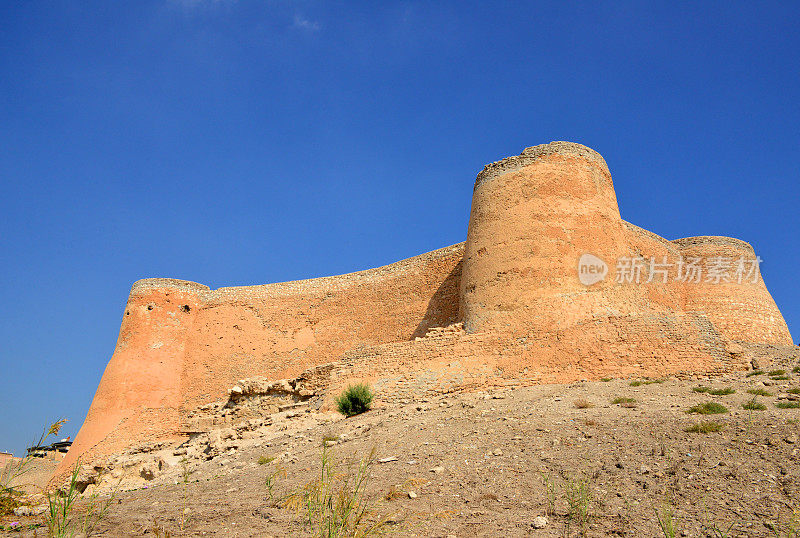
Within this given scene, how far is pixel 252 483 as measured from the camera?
611cm

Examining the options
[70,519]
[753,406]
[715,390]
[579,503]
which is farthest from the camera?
[715,390]

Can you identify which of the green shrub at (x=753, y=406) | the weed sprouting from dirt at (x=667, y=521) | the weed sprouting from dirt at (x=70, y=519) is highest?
the green shrub at (x=753, y=406)

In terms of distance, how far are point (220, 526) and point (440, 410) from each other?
542 centimetres

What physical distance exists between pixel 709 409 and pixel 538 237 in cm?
585

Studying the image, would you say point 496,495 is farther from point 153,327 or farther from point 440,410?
point 153,327

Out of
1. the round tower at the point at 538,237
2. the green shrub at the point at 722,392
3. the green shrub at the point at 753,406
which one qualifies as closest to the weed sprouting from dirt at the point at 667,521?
the green shrub at the point at 753,406

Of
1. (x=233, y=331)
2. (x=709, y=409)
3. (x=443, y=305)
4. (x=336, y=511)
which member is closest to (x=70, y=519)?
(x=336, y=511)

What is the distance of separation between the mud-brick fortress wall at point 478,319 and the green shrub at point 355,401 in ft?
1.69

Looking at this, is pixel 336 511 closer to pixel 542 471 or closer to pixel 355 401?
pixel 542 471

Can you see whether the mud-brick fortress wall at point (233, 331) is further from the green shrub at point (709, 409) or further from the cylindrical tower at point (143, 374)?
the green shrub at point (709, 409)

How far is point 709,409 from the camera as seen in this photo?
691cm

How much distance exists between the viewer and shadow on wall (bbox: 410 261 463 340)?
16.7 metres

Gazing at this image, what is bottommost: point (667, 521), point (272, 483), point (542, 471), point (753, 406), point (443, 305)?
point (667, 521)

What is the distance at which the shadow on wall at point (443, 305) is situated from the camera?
54.6 ft
